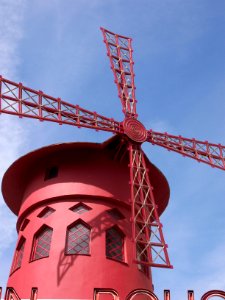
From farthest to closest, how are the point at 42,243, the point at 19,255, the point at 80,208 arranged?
1. the point at 19,255
2. the point at 80,208
3. the point at 42,243

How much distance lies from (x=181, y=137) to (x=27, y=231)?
15.7ft

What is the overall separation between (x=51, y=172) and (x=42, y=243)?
69.9 inches

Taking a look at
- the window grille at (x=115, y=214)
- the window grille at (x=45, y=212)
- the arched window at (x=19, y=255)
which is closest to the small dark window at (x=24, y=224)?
the arched window at (x=19, y=255)

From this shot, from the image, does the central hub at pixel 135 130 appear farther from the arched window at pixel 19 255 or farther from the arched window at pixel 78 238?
the arched window at pixel 19 255

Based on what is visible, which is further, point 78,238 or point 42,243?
point 42,243

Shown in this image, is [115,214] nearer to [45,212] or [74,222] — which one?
[74,222]

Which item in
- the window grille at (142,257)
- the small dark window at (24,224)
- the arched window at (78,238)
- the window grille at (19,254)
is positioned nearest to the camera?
the arched window at (78,238)

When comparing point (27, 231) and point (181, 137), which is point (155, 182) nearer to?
point (181, 137)

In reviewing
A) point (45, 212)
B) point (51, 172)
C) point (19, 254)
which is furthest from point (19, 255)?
point (51, 172)

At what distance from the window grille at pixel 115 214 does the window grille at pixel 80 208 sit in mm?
510

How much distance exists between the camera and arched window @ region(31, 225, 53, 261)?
9766 millimetres

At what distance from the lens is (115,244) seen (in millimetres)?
10039

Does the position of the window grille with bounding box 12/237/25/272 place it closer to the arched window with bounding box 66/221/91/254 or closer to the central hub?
the arched window with bounding box 66/221/91/254

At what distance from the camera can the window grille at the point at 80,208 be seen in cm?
1008
